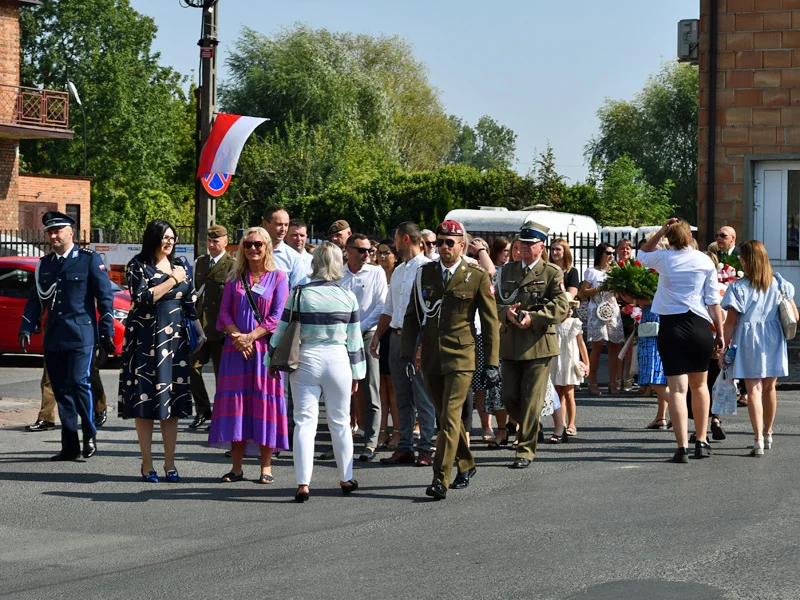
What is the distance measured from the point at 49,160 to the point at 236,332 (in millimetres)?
60284

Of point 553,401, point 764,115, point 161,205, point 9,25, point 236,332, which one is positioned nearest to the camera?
point 236,332

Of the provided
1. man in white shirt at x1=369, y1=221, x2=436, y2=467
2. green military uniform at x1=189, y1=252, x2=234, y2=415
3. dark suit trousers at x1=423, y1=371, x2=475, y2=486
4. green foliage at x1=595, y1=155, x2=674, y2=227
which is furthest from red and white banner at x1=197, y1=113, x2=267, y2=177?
green foliage at x1=595, y1=155, x2=674, y2=227

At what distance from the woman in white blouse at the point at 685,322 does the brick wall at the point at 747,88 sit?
363 inches

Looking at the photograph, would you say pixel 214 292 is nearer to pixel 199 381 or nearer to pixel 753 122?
pixel 199 381

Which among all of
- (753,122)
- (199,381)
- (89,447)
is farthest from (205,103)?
(89,447)

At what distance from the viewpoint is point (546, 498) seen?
8586 mm

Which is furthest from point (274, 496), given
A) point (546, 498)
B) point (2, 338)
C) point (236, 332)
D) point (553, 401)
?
point (2, 338)

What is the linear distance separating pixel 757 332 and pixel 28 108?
36.1 metres

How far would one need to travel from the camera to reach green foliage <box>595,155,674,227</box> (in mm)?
46844

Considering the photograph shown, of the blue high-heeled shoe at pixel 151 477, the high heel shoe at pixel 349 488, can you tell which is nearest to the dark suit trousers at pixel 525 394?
the high heel shoe at pixel 349 488

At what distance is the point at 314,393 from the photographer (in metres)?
8.71

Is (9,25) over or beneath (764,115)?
over

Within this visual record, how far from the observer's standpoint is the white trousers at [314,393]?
28.2ft

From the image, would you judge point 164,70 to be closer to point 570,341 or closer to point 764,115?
point 764,115
